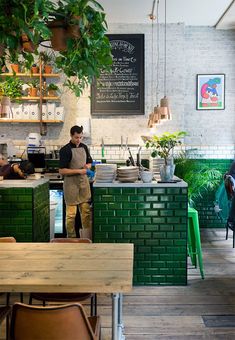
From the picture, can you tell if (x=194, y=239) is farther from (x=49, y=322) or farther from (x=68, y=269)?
(x=49, y=322)

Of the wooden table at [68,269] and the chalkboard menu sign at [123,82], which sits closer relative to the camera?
the wooden table at [68,269]

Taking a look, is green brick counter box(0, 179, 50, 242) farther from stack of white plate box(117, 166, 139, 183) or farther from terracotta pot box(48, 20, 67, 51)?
terracotta pot box(48, 20, 67, 51)

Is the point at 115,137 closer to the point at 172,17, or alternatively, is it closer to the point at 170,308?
the point at 172,17

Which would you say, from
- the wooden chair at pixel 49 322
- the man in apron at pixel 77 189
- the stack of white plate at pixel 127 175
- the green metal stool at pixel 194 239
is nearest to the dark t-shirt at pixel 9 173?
the man in apron at pixel 77 189

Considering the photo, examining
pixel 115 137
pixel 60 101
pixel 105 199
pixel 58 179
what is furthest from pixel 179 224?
pixel 60 101

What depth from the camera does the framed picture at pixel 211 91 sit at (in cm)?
866

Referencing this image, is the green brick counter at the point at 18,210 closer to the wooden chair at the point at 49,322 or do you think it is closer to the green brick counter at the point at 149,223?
the green brick counter at the point at 149,223

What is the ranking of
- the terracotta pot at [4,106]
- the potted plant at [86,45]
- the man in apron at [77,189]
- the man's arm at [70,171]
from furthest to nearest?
the man in apron at [77,189]
the man's arm at [70,171]
the terracotta pot at [4,106]
the potted plant at [86,45]

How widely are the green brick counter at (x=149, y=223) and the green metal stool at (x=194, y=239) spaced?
1.30 ft

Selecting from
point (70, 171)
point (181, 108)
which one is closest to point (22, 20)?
point (70, 171)

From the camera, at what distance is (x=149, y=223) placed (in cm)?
511

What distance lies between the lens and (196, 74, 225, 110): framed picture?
8.66 m

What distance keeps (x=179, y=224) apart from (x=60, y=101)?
4244 millimetres

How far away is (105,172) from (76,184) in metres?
1.67
